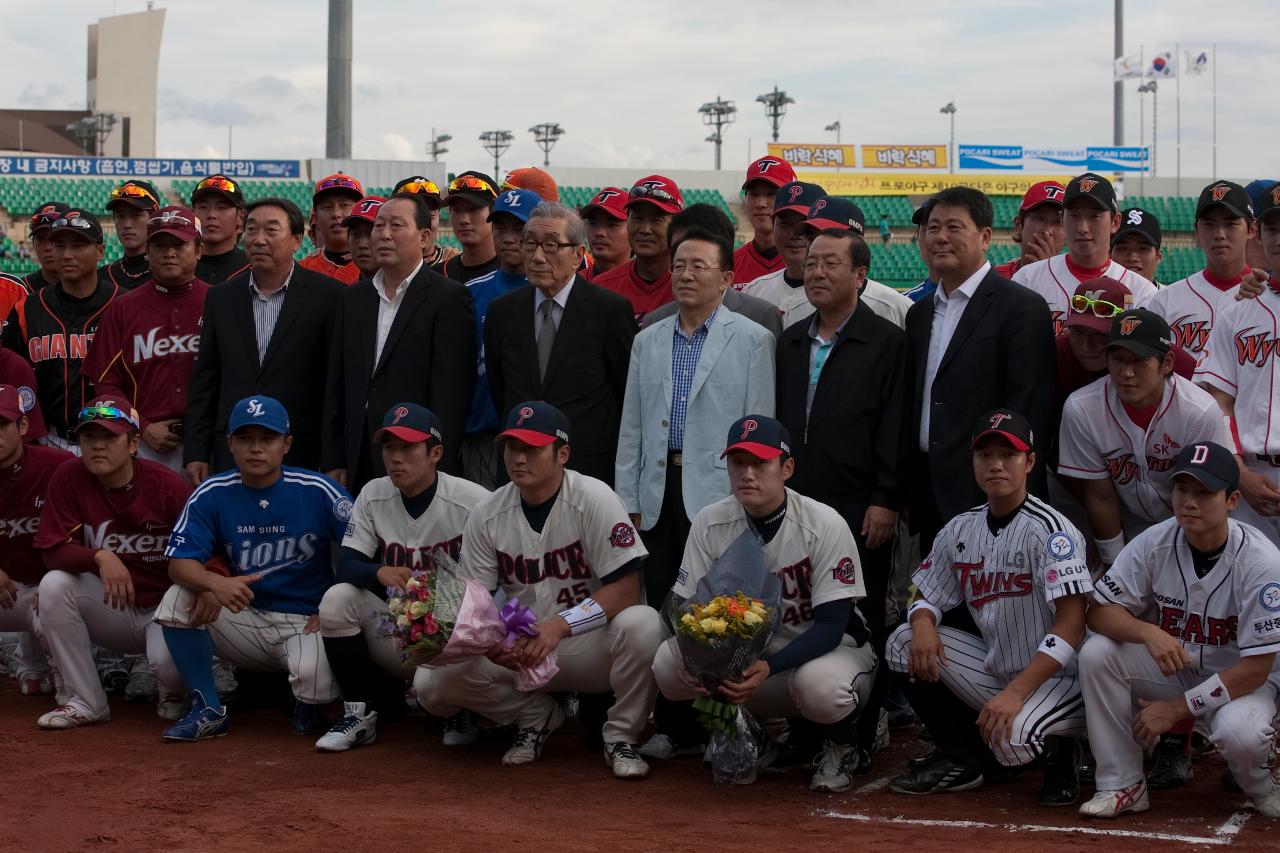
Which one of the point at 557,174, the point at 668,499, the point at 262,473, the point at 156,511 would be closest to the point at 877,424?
the point at 668,499

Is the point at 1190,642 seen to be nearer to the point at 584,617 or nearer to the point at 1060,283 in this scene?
the point at 1060,283

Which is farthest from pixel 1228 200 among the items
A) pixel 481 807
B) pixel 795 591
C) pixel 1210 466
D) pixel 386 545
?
pixel 481 807

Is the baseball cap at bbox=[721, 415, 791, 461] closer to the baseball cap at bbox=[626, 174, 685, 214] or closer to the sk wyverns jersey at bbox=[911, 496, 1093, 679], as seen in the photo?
the sk wyverns jersey at bbox=[911, 496, 1093, 679]

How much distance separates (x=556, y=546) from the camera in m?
6.37

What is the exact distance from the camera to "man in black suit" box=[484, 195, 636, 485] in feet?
22.6

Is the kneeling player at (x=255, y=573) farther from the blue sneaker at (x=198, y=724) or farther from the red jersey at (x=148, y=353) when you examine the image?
the red jersey at (x=148, y=353)

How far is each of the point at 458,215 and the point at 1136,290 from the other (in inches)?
156

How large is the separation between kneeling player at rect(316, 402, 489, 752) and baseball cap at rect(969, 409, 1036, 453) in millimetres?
2459

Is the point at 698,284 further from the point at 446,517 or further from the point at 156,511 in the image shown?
the point at 156,511

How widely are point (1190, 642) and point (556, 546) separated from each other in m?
2.76

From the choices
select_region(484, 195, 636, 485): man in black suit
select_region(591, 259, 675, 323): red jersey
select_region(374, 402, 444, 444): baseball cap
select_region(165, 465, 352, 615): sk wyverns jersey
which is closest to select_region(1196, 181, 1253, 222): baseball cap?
Result: select_region(591, 259, 675, 323): red jersey

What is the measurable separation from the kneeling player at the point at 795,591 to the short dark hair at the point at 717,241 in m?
1.09

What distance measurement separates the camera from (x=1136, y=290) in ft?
23.7

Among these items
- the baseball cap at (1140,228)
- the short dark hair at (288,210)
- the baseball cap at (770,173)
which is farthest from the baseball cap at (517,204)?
the baseball cap at (1140,228)
